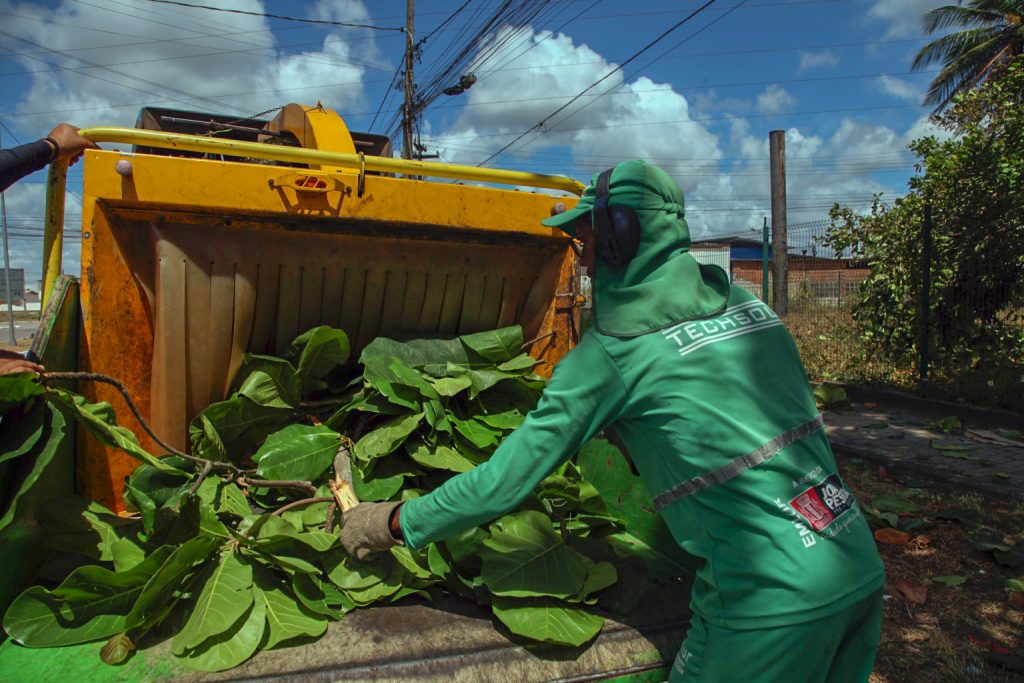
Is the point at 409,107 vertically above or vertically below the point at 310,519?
above

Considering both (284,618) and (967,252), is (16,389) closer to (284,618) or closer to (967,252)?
(284,618)

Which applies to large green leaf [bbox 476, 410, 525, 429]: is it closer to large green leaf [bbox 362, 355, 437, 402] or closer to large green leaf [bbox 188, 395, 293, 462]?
large green leaf [bbox 362, 355, 437, 402]

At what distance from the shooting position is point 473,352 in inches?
125

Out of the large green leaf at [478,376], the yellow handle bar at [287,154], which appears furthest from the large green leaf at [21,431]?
the large green leaf at [478,376]

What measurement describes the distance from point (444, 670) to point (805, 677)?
0.83m

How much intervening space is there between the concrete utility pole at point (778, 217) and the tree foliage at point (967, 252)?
2.50 metres

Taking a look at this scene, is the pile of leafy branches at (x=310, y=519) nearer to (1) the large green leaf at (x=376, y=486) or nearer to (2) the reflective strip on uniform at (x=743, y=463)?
(1) the large green leaf at (x=376, y=486)

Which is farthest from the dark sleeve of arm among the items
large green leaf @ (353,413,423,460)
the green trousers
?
the green trousers

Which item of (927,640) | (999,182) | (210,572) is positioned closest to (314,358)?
(210,572)

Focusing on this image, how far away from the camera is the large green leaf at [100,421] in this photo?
7.21ft

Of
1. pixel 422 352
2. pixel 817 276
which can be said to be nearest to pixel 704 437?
pixel 422 352

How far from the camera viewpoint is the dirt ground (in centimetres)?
260

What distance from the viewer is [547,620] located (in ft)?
6.09

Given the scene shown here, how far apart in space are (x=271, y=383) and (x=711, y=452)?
1977mm
